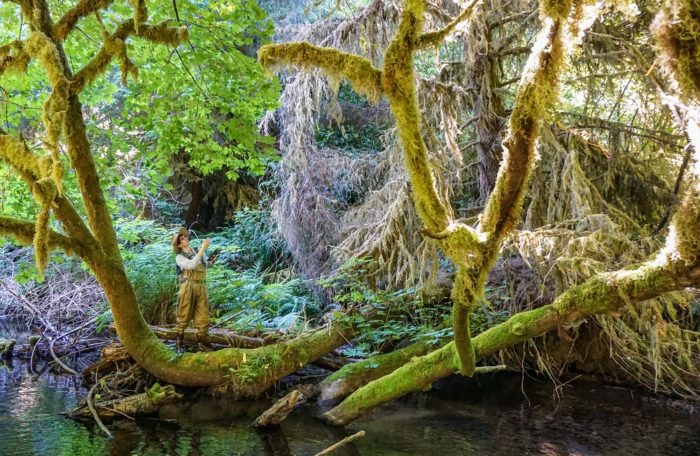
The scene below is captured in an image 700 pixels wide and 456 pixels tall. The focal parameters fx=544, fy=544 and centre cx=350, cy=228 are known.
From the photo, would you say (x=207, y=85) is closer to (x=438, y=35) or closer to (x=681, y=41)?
(x=438, y=35)

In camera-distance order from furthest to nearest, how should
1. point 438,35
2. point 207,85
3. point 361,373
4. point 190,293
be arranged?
point 190,293 → point 361,373 → point 207,85 → point 438,35

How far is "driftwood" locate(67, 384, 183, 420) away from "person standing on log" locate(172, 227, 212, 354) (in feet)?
2.58

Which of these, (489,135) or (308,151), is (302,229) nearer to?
(308,151)

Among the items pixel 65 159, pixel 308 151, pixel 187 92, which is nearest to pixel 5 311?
pixel 65 159

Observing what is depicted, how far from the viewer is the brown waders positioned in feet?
26.1

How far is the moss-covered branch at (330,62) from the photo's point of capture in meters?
3.37

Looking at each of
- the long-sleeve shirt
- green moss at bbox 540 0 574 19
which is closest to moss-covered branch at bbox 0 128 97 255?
the long-sleeve shirt

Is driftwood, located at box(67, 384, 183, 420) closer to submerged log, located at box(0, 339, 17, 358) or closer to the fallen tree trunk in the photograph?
the fallen tree trunk

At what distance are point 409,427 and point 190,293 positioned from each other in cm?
364

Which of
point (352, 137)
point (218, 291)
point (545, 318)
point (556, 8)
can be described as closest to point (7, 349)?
point (218, 291)

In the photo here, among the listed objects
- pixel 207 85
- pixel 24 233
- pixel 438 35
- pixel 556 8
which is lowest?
pixel 24 233

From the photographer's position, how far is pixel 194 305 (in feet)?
26.7

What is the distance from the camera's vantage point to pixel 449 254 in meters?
3.51

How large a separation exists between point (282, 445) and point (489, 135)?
19.3ft
